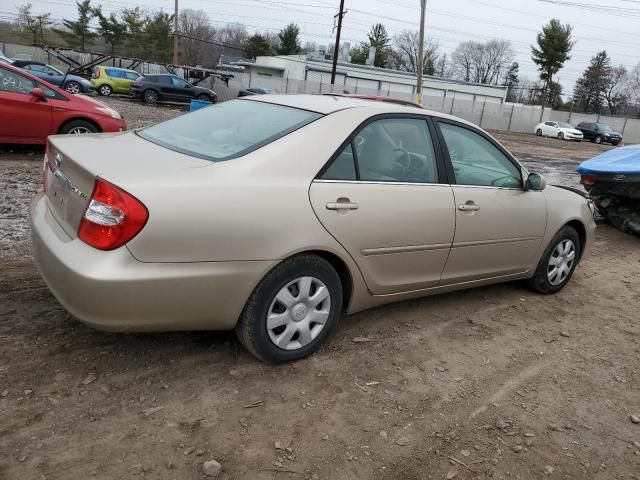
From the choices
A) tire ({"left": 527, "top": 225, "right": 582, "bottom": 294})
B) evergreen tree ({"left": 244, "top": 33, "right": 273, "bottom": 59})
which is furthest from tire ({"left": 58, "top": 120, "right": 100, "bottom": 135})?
evergreen tree ({"left": 244, "top": 33, "right": 273, "bottom": 59})

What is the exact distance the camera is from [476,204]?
3.84 metres

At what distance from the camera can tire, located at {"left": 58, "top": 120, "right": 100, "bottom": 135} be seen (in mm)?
8172

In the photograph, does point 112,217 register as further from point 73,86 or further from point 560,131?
point 560,131

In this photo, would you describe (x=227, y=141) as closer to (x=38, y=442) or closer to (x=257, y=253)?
(x=257, y=253)

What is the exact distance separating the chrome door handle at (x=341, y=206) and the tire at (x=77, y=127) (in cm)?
641

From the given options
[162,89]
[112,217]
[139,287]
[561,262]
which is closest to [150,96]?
[162,89]

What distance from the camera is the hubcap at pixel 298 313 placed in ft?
9.82

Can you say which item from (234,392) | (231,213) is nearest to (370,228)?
(231,213)

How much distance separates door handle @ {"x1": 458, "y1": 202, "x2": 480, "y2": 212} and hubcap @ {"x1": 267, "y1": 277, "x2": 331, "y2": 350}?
3.95 feet

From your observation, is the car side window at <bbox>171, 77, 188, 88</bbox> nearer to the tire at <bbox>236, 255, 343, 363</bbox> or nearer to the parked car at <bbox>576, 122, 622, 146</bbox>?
the tire at <bbox>236, 255, 343, 363</bbox>

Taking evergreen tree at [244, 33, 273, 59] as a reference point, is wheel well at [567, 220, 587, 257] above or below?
below

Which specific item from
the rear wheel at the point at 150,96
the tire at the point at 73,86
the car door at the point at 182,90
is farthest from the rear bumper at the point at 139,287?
the car door at the point at 182,90

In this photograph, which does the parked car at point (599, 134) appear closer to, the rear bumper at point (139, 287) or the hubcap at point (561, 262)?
the hubcap at point (561, 262)

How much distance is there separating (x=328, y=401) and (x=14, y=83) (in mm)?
7296
